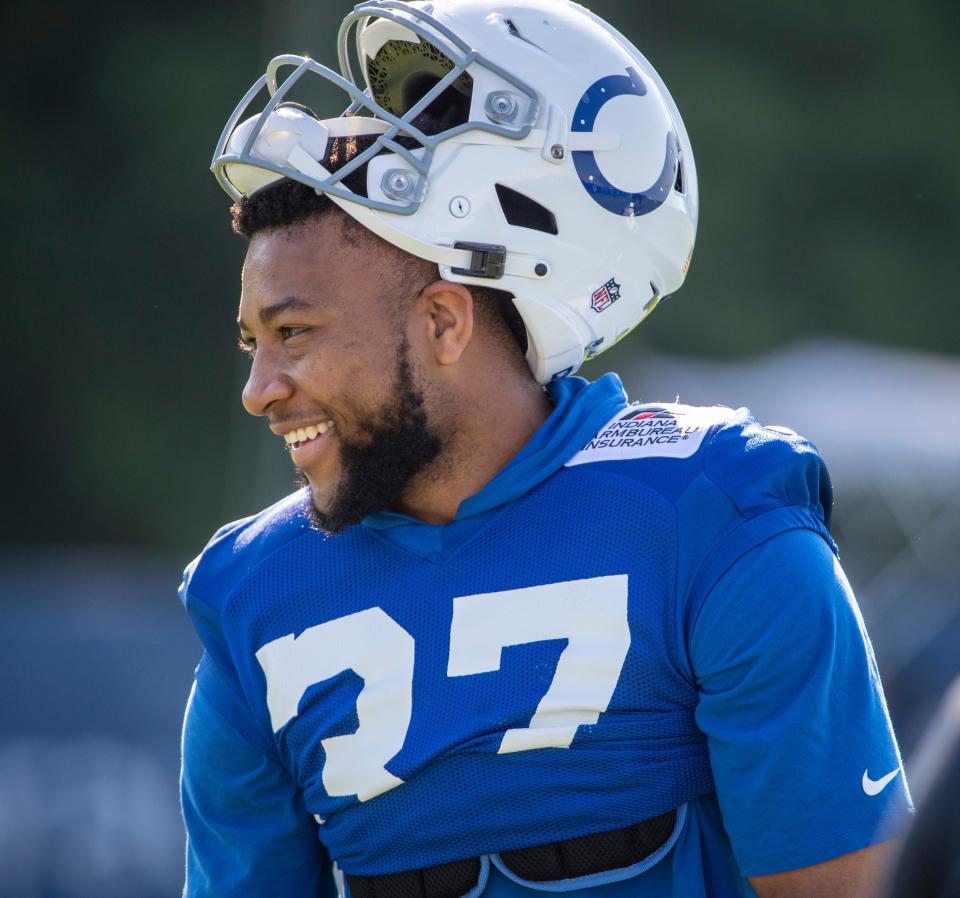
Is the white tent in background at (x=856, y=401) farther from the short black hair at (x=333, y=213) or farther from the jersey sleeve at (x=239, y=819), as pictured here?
the jersey sleeve at (x=239, y=819)

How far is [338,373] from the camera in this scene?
2.40 m

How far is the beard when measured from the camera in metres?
2.42

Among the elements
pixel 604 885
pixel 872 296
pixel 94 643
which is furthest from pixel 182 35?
pixel 604 885

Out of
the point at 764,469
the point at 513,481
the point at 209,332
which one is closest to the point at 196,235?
the point at 209,332

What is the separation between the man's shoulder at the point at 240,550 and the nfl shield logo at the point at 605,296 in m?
0.62

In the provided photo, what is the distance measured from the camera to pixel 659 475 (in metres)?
2.31

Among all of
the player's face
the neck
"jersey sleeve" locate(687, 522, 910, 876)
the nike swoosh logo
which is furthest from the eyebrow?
the nike swoosh logo

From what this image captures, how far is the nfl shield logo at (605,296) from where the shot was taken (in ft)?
8.42

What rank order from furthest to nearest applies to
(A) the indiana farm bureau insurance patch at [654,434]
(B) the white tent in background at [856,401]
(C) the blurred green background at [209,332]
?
(B) the white tent in background at [856,401], (C) the blurred green background at [209,332], (A) the indiana farm bureau insurance patch at [654,434]

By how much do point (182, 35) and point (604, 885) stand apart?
38.8 ft

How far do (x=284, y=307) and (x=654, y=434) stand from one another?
2.19ft

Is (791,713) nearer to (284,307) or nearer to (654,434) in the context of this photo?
(654,434)

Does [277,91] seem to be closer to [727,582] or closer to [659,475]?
A: [659,475]

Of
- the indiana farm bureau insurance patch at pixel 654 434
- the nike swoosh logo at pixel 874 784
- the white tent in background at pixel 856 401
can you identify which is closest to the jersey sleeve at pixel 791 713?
the nike swoosh logo at pixel 874 784
